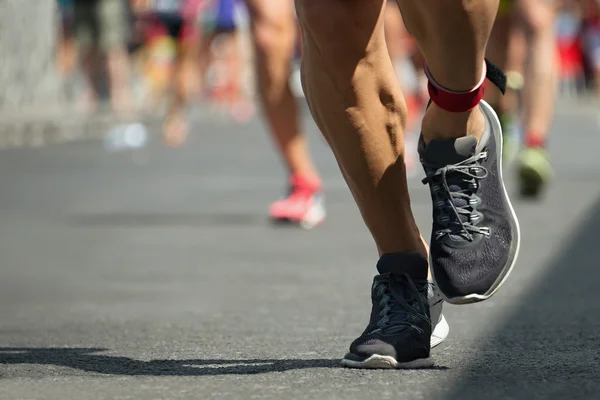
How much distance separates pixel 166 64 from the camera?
23500 millimetres

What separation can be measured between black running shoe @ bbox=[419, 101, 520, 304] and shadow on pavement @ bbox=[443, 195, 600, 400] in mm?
170

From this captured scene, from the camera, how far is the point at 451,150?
304cm

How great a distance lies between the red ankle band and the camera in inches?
119

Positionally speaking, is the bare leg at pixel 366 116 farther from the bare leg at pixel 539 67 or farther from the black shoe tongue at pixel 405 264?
the bare leg at pixel 539 67

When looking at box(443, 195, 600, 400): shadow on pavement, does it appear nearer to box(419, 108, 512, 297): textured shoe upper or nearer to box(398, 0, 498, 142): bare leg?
box(419, 108, 512, 297): textured shoe upper

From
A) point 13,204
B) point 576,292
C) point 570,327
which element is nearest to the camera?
point 570,327

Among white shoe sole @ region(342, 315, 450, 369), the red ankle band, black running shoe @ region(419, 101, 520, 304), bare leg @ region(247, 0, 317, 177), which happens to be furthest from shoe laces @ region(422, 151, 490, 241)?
bare leg @ region(247, 0, 317, 177)

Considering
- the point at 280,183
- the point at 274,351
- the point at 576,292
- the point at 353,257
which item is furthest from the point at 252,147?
the point at 274,351

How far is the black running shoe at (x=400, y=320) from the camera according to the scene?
3.01 meters

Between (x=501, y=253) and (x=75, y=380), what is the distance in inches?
33.8

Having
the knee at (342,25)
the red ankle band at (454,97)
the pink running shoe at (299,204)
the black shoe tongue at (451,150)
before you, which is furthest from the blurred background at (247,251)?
the knee at (342,25)

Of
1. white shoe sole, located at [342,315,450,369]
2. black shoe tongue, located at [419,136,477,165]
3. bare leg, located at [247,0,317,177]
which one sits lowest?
white shoe sole, located at [342,315,450,369]

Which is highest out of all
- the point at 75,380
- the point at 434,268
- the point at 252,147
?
the point at 252,147

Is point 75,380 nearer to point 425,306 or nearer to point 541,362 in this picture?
point 425,306
